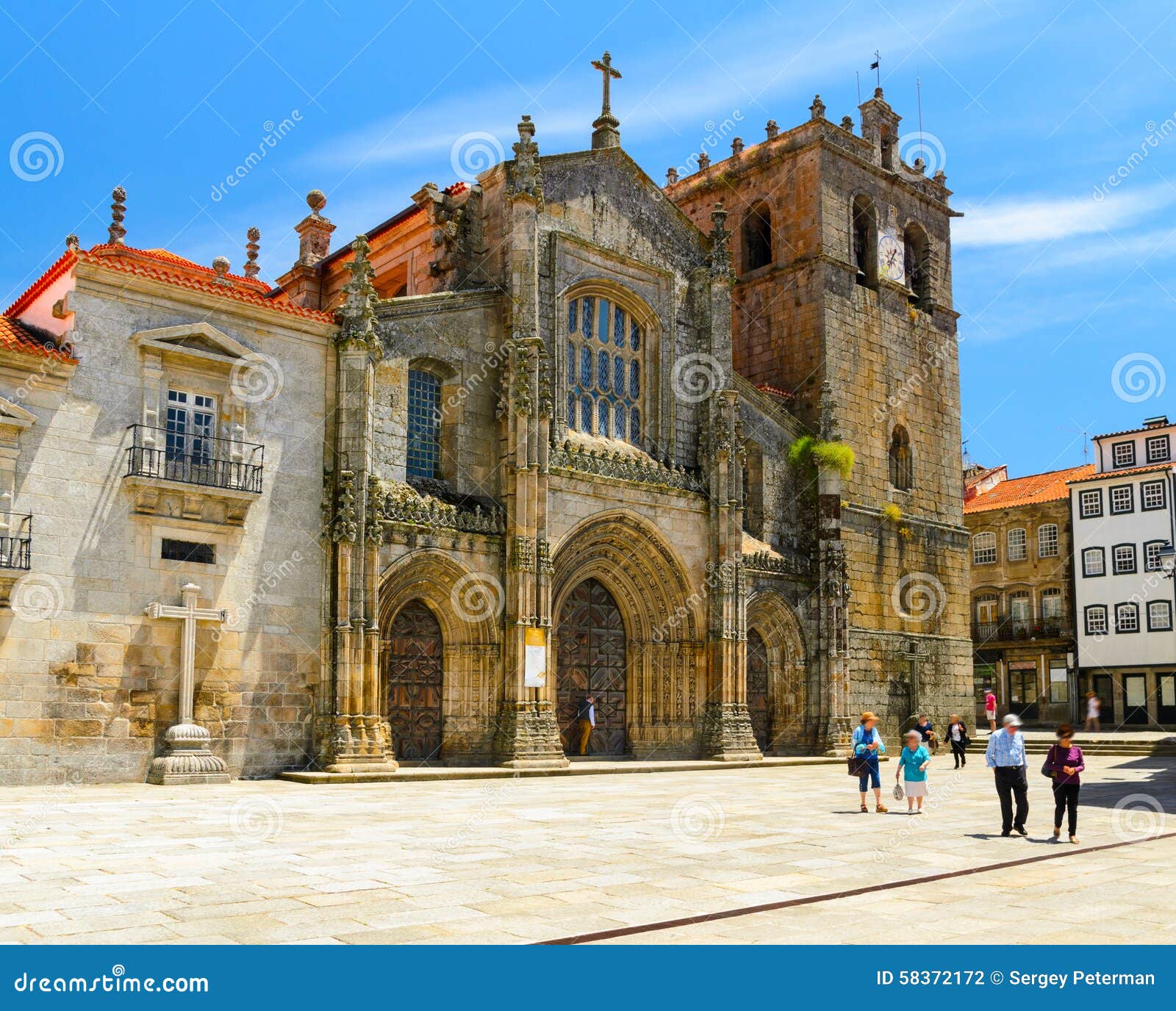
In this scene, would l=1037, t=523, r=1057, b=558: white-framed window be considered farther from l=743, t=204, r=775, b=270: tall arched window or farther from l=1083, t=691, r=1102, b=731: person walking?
l=743, t=204, r=775, b=270: tall arched window

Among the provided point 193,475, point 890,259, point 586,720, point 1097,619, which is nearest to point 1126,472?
point 1097,619

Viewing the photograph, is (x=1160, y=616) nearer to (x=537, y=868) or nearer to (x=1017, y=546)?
(x=1017, y=546)

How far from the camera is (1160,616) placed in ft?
174

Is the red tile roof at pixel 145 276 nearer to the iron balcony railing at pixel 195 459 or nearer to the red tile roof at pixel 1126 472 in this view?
the iron balcony railing at pixel 195 459

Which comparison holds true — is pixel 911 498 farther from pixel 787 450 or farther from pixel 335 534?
pixel 335 534

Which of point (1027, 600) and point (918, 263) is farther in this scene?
point (1027, 600)

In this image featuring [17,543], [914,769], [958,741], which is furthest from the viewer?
[958,741]

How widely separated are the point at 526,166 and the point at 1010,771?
1839cm

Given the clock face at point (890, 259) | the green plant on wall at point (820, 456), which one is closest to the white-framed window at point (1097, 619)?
the clock face at point (890, 259)

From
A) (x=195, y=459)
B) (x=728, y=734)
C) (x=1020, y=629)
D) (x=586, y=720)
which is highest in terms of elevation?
(x=195, y=459)

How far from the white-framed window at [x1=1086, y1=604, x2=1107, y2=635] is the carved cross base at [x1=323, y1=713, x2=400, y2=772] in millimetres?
40729

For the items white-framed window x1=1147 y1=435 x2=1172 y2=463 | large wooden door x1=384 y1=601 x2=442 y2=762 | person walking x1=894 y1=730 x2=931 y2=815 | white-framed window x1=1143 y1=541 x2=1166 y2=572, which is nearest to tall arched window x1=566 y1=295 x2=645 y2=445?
large wooden door x1=384 y1=601 x2=442 y2=762

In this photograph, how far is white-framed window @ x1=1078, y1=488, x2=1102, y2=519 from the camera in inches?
2172

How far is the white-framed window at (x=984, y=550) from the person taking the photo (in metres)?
58.8
